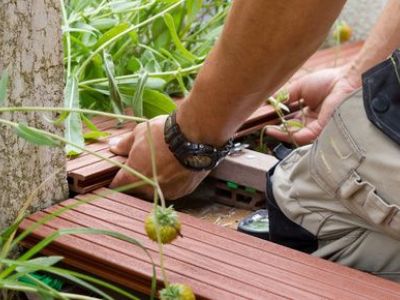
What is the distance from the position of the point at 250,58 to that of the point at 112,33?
59 cm

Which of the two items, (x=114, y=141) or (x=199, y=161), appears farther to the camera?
(x=114, y=141)

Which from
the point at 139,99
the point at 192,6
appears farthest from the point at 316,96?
the point at 139,99

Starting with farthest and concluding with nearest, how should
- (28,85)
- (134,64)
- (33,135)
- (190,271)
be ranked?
(134,64) < (28,85) < (190,271) < (33,135)

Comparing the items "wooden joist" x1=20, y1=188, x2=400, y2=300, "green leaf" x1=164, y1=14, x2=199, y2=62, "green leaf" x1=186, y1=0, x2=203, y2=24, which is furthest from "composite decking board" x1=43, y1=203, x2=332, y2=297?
"green leaf" x1=186, y1=0, x2=203, y2=24

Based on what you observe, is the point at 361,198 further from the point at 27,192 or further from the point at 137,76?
the point at 137,76

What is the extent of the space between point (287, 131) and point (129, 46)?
1.26ft

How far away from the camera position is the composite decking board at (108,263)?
104 cm

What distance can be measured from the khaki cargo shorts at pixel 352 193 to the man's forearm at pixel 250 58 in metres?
0.11

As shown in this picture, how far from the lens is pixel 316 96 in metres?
1.79

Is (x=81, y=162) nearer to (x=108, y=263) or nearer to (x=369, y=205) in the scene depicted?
(x=108, y=263)

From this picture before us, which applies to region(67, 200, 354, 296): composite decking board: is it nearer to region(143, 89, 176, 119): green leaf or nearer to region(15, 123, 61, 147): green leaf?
region(15, 123, 61, 147): green leaf

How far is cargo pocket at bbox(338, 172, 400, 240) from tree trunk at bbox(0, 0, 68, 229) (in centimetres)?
39

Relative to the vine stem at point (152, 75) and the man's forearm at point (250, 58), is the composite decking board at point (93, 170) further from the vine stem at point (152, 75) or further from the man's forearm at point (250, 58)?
the vine stem at point (152, 75)

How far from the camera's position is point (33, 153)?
122 centimetres
